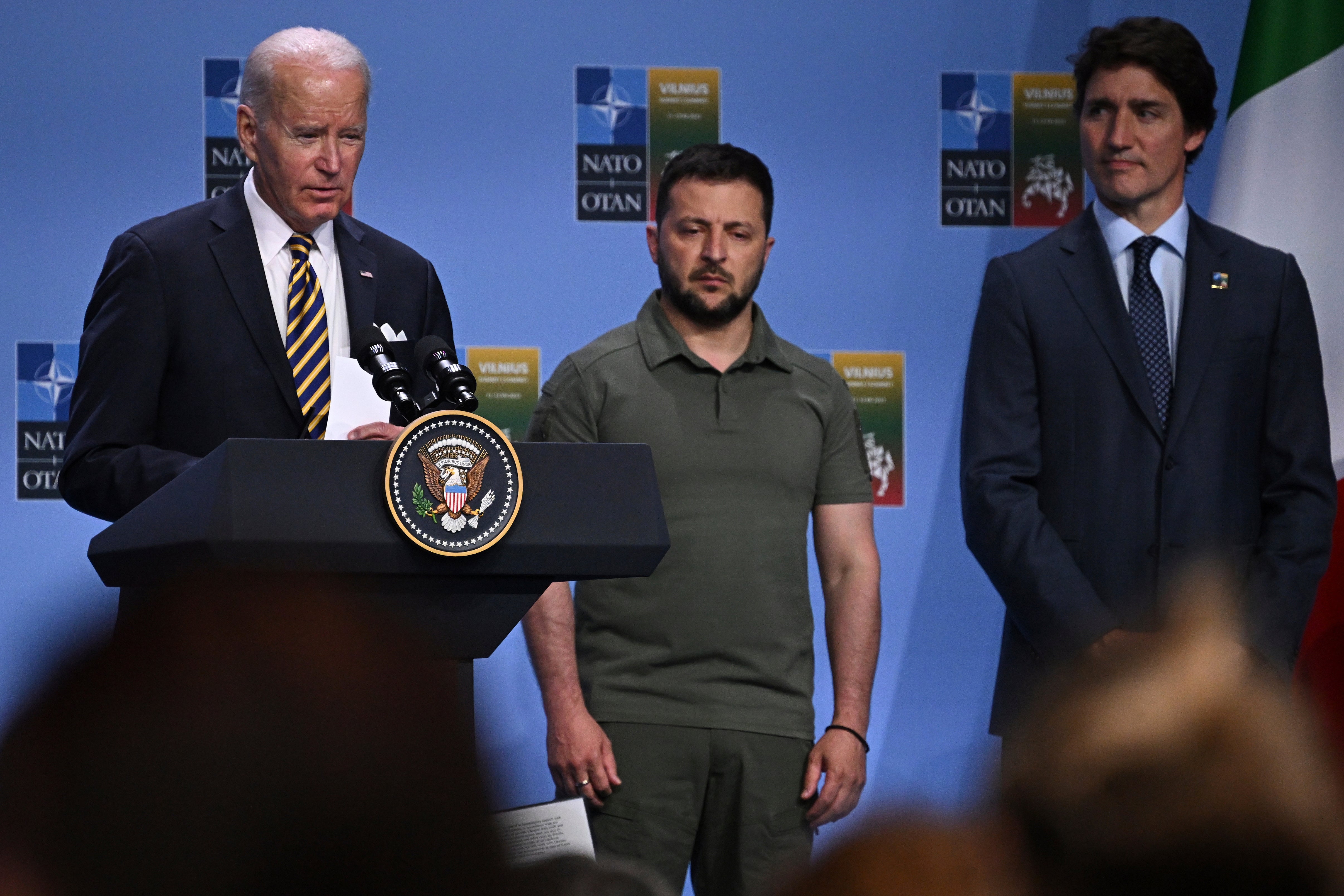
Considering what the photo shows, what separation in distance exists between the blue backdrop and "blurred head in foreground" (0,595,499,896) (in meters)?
3.14

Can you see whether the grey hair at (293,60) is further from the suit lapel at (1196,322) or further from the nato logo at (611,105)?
the nato logo at (611,105)

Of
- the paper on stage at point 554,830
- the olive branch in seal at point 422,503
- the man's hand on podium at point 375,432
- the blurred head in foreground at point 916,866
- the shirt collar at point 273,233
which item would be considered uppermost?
the shirt collar at point 273,233

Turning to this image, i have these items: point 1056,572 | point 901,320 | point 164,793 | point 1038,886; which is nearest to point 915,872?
point 1038,886

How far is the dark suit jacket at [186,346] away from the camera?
1.91 m

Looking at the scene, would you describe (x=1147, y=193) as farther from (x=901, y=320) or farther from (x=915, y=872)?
(x=915, y=872)

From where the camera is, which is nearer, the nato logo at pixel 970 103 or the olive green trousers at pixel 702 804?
the olive green trousers at pixel 702 804

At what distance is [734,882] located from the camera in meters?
2.61

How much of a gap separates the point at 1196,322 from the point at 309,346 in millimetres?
1656

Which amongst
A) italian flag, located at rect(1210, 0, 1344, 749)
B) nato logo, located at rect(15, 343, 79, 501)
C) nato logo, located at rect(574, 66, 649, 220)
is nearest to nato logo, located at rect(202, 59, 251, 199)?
nato logo, located at rect(15, 343, 79, 501)

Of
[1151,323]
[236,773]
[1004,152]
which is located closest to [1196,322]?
[1151,323]

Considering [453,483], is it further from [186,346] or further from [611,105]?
[611,105]

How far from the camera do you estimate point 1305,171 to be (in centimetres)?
350

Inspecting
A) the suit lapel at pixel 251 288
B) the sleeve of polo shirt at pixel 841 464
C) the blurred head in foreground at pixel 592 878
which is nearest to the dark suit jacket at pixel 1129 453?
the sleeve of polo shirt at pixel 841 464

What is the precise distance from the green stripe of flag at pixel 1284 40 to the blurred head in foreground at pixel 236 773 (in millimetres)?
3651
